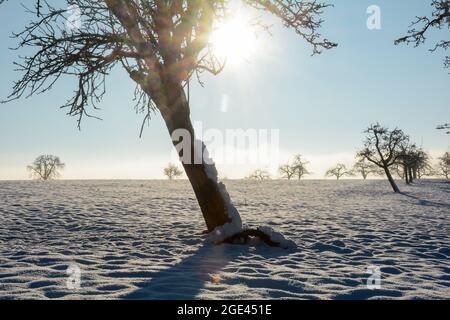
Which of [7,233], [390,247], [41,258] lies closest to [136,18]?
[41,258]

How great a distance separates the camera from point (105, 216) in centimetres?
1230

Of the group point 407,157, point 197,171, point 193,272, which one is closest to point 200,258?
point 193,272

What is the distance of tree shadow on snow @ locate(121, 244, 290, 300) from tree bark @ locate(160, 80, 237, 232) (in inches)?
33.4

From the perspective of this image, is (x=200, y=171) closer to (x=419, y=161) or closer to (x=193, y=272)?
(x=193, y=272)

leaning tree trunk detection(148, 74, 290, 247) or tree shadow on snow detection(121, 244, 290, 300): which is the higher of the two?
leaning tree trunk detection(148, 74, 290, 247)

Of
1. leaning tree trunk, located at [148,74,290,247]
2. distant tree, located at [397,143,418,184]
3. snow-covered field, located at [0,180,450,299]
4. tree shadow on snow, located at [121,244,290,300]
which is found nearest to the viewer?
tree shadow on snow, located at [121,244,290,300]

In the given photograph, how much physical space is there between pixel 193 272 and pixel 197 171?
311 centimetres

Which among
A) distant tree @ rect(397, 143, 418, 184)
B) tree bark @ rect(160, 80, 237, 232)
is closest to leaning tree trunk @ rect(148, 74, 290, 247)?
tree bark @ rect(160, 80, 237, 232)

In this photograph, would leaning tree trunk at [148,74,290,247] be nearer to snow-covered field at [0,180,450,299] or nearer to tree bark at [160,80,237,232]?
tree bark at [160,80,237,232]

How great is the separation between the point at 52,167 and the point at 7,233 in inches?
3586

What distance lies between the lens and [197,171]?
28.0 feet

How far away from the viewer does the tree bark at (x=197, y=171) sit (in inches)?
333

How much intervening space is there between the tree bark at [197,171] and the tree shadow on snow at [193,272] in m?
0.85

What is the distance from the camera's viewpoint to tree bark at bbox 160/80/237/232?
27.8 ft
